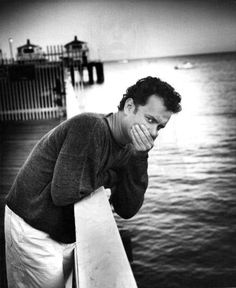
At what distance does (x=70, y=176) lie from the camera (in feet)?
5.53

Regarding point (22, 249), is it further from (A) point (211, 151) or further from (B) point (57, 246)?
(A) point (211, 151)

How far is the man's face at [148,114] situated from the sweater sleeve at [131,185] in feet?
0.64

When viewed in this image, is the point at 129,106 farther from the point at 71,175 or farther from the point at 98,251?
the point at 98,251

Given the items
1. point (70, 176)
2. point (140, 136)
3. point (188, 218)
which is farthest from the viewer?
point (188, 218)

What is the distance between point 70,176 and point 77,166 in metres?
0.05

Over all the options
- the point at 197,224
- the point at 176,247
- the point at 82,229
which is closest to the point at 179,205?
the point at 197,224

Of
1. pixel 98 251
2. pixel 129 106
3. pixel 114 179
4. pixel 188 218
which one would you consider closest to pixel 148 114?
pixel 129 106

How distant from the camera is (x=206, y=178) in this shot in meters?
8.95

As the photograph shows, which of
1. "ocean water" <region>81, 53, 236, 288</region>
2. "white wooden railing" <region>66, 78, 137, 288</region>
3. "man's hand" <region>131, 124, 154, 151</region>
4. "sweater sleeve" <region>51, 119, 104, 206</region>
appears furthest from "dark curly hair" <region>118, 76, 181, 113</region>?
"ocean water" <region>81, 53, 236, 288</region>

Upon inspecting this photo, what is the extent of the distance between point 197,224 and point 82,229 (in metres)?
5.80

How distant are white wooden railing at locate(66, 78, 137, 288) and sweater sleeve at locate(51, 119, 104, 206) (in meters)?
0.06

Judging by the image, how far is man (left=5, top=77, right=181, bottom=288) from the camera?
5.61 feet

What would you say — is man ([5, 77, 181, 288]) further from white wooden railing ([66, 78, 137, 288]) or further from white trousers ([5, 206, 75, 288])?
white wooden railing ([66, 78, 137, 288])

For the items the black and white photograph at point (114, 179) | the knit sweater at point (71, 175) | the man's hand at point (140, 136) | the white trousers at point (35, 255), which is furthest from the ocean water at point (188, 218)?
the man's hand at point (140, 136)
